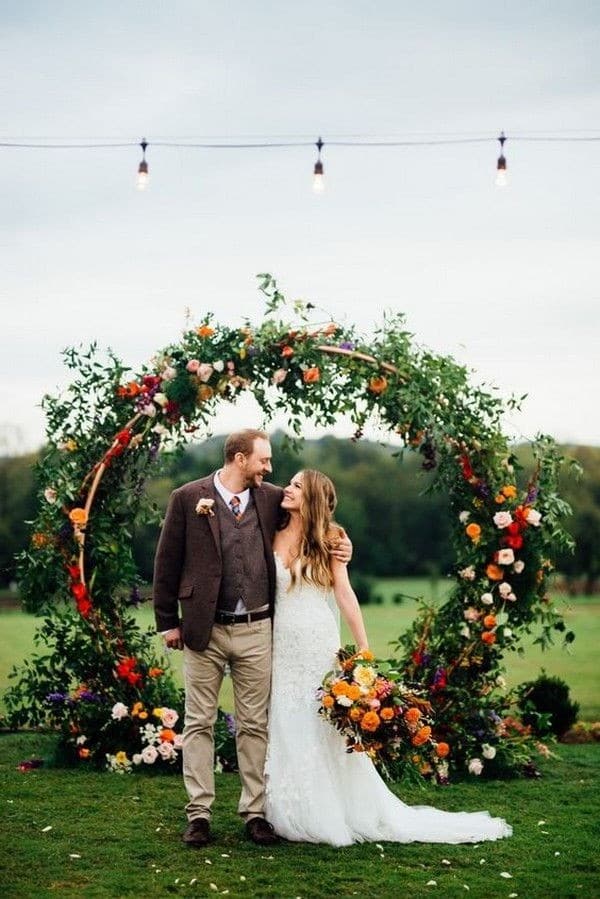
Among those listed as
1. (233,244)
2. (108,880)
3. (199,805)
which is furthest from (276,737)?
(233,244)

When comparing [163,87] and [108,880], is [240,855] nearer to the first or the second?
[108,880]

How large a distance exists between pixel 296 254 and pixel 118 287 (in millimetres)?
2230

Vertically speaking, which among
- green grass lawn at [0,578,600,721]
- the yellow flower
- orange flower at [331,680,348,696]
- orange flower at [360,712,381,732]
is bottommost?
green grass lawn at [0,578,600,721]

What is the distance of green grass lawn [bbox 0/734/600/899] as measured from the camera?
5.14m

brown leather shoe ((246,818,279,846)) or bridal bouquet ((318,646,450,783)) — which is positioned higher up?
bridal bouquet ((318,646,450,783))

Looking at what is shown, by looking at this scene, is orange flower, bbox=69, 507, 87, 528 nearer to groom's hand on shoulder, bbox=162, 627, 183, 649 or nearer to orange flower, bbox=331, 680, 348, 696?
groom's hand on shoulder, bbox=162, 627, 183, 649

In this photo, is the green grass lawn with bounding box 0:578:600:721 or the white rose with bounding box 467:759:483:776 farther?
the green grass lawn with bounding box 0:578:600:721

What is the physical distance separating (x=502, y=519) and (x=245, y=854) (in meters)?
3.11

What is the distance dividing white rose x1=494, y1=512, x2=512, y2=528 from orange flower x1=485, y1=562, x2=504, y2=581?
32cm

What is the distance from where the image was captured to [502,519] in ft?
25.2

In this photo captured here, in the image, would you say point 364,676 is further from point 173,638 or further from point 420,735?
point 173,638

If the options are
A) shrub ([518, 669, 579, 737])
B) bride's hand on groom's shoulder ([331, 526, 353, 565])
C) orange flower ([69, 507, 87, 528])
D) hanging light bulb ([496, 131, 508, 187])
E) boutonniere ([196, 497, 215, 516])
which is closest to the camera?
boutonniere ([196, 497, 215, 516])

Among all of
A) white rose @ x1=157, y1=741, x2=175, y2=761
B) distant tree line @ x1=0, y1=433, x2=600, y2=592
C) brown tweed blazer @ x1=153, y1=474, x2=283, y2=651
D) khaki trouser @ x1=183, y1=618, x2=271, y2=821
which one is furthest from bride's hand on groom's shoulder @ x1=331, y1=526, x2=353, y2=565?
distant tree line @ x1=0, y1=433, x2=600, y2=592

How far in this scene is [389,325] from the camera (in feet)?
25.5
